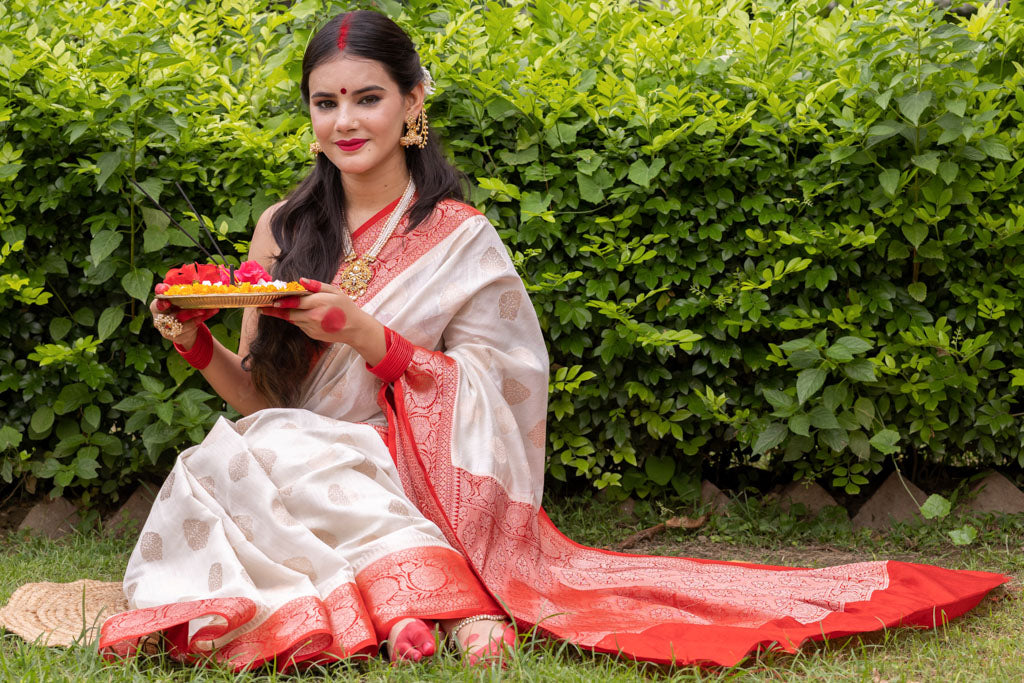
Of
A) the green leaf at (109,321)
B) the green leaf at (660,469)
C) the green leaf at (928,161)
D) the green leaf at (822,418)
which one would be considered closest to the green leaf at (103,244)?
the green leaf at (109,321)

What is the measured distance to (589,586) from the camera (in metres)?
2.62

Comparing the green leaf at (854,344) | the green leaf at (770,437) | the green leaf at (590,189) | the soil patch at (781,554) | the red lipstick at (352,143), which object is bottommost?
the soil patch at (781,554)

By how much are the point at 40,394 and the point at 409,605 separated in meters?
1.92

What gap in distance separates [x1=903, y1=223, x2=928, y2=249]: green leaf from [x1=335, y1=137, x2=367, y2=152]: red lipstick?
1.81 meters

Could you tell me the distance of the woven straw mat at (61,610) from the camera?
2.20 metres

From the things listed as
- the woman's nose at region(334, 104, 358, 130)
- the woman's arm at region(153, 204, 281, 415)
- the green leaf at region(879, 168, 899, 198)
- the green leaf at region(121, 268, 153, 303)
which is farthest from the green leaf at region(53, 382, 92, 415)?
the green leaf at region(879, 168, 899, 198)

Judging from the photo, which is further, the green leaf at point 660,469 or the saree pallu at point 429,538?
the green leaf at point 660,469

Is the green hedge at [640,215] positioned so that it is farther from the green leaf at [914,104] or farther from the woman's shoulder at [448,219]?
the woman's shoulder at [448,219]

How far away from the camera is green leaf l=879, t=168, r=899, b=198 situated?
320 cm

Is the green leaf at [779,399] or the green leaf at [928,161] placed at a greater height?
the green leaf at [928,161]

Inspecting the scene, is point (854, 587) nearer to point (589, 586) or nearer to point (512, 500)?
point (589, 586)

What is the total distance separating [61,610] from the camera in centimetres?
242

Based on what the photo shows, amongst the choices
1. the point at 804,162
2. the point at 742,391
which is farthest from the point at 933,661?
the point at 804,162

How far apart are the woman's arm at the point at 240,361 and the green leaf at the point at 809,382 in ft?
5.56
